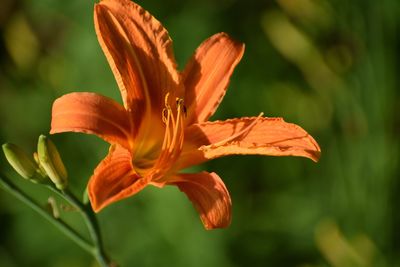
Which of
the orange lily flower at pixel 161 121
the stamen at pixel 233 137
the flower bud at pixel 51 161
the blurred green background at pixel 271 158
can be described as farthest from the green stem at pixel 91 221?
the blurred green background at pixel 271 158

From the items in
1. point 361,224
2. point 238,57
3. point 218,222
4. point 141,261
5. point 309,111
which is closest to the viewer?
point 218,222

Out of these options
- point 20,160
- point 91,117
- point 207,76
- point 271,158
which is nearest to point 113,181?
point 91,117

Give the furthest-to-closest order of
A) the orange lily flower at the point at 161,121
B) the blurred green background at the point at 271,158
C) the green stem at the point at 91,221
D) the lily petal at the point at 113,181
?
the blurred green background at the point at 271,158 < the green stem at the point at 91,221 < the orange lily flower at the point at 161,121 < the lily petal at the point at 113,181

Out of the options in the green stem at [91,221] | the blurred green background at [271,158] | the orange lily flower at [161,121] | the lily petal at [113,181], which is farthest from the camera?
the blurred green background at [271,158]

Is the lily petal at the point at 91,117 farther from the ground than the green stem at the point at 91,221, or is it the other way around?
the lily petal at the point at 91,117

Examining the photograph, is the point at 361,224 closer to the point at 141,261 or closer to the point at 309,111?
the point at 309,111

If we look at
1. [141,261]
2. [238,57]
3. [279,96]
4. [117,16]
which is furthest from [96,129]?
[279,96]

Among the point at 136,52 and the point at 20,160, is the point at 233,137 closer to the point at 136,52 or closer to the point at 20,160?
the point at 136,52

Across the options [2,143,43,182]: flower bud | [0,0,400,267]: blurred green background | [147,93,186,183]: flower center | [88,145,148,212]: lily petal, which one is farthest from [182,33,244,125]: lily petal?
[0,0,400,267]: blurred green background

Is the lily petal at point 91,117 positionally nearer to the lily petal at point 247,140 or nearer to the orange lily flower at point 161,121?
the orange lily flower at point 161,121
